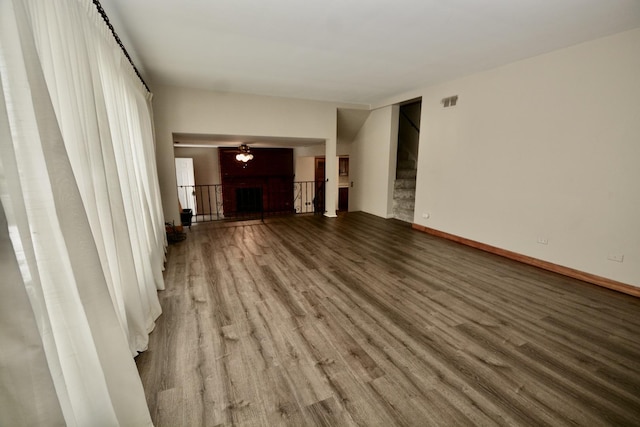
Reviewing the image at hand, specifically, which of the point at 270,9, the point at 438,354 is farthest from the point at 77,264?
the point at 270,9

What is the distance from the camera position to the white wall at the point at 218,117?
505 cm

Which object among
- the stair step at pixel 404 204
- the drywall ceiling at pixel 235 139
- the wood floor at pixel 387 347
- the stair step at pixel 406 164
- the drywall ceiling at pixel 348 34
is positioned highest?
the drywall ceiling at pixel 348 34

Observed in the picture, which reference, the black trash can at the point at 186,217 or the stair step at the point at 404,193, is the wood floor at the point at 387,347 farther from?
the stair step at the point at 404,193

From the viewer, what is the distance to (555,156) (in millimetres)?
3443

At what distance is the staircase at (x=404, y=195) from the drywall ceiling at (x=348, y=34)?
2652 mm

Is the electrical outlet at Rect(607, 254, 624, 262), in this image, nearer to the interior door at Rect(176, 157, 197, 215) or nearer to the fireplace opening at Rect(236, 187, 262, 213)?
the fireplace opening at Rect(236, 187, 262, 213)

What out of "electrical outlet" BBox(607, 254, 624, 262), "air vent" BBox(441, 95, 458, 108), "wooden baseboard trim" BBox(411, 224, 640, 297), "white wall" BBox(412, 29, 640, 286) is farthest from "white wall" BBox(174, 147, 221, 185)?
"electrical outlet" BBox(607, 254, 624, 262)

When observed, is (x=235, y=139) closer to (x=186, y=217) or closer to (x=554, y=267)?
(x=186, y=217)

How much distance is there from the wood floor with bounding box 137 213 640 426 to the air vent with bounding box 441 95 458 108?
2888 millimetres

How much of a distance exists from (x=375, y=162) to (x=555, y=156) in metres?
3.78

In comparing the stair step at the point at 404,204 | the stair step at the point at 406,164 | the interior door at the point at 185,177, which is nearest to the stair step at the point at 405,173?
the stair step at the point at 406,164

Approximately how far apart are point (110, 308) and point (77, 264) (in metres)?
0.28

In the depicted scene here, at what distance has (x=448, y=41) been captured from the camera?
3.08 m

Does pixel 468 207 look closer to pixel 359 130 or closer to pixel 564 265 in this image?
pixel 564 265
